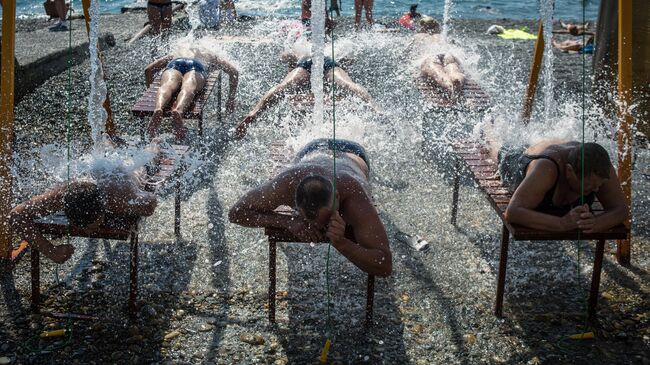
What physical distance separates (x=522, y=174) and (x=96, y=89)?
5081mm

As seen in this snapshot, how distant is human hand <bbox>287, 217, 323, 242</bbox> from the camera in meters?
4.15

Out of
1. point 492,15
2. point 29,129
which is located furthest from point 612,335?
point 492,15

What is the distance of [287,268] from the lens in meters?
5.16

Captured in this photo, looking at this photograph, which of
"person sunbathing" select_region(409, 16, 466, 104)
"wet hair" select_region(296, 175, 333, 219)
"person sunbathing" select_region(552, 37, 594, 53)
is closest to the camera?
"wet hair" select_region(296, 175, 333, 219)

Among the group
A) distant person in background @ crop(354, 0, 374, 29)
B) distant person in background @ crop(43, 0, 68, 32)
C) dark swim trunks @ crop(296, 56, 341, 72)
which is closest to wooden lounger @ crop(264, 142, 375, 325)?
dark swim trunks @ crop(296, 56, 341, 72)

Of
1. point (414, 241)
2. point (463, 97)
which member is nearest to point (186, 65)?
point (463, 97)

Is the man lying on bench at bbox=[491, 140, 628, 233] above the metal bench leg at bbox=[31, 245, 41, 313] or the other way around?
above

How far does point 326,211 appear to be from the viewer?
13.6ft

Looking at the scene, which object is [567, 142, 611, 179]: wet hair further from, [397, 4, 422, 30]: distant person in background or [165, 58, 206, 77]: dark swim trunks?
[397, 4, 422, 30]: distant person in background

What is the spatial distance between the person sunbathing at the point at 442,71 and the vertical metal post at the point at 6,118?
379 centimetres

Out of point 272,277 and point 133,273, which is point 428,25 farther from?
point 133,273

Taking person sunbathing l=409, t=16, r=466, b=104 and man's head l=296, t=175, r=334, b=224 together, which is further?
person sunbathing l=409, t=16, r=466, b=104

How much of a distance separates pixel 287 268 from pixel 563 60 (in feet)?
23.6

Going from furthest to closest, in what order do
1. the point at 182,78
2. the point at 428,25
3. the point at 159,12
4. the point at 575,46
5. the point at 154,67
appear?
the point at 575,46, the point at 159,12, the point at 428,25, the point at 154,67, the point at 182,78
